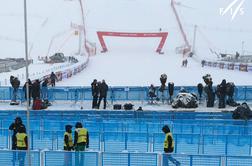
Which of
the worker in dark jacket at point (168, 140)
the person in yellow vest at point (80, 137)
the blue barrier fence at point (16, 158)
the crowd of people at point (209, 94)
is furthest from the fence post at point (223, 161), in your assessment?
the crowd of people at point (209, 94)

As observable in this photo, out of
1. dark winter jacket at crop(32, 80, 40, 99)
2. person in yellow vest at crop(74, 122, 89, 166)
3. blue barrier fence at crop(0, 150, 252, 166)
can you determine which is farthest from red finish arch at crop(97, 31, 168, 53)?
blue barrier fence at crop(0, 150, 252, 166)

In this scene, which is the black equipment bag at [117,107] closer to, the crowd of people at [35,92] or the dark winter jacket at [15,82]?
the crowd of people at [35,92]

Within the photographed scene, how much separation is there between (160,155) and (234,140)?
3179 millimetres

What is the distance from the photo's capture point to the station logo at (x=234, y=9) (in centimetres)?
8231

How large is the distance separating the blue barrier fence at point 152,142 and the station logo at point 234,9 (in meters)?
70.5

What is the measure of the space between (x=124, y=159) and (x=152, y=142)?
280 cm

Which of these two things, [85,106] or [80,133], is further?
[85,106]

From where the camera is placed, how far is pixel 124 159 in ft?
34.0

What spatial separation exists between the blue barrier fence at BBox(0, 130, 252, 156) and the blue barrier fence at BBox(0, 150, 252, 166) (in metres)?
2.34

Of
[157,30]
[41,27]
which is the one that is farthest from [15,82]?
[41,27]

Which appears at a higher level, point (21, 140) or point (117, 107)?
point (117, 107)

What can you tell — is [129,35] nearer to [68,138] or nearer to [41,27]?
[41,27]

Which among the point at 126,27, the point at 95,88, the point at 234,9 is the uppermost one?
the point at 234,9

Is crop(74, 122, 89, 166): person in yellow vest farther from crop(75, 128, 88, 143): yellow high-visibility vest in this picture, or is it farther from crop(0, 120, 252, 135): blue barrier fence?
crop(0, 120, 252, 135): blue barrier fence
